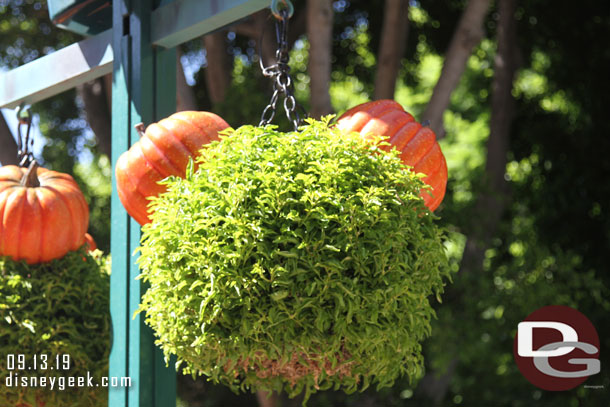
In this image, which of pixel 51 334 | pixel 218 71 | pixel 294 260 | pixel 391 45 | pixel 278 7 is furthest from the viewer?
pixel 218 71

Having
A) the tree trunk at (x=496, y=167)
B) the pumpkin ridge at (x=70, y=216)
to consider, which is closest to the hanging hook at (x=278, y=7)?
the pumpkin ridge at (x=70, y=216)

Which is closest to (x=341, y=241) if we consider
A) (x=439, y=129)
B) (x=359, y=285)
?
(x=359, y=285)

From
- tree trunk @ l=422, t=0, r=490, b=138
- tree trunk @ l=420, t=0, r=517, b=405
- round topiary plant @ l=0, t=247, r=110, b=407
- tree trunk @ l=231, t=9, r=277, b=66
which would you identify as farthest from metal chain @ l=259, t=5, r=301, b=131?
tree trunk @ l=420, t=0, r=517, b=405

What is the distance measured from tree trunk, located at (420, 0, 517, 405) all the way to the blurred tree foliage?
0.09 meters

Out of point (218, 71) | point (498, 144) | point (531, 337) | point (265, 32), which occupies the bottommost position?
point (531, 337)

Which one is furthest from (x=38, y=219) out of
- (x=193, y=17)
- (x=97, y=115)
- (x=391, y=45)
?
(x=97, y=115)

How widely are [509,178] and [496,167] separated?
55 cm

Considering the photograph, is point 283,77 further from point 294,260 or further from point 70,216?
point 70,216

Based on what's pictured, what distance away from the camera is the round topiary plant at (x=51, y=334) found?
197cm

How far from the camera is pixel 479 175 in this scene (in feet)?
20.9

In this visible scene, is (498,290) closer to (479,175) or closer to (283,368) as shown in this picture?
(479,175)

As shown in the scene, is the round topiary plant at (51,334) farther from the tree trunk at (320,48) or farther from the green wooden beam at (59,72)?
→ the tree trunk at (320,48)

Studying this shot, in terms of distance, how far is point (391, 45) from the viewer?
16.8 ft

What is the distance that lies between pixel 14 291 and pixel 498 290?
13.9 ft
